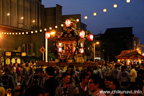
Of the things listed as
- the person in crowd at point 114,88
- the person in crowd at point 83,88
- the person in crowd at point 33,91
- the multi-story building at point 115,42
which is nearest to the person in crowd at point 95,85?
the person in crowd at point 114,88

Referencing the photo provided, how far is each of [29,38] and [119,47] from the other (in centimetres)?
2299

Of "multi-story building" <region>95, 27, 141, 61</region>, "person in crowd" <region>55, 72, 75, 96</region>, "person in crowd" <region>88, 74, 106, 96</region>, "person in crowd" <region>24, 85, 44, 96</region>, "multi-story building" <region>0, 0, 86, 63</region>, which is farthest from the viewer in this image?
"multi-story building" <region>95, 27, 141, 61</region>

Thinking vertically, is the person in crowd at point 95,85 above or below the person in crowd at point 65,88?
above

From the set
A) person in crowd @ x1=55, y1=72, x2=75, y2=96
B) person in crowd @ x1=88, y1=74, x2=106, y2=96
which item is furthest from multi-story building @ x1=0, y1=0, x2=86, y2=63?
person in crowd @ x1=88, y1=74, x2=106, y2=96

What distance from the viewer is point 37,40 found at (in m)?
38.9

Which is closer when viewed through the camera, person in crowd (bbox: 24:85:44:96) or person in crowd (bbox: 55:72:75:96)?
person in crowd (bbox: 24:85:44:96)

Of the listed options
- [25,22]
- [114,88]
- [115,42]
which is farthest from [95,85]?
[115,42]

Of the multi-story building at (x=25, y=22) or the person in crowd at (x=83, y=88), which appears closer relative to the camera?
the person in crowd at (x=83, y=88)

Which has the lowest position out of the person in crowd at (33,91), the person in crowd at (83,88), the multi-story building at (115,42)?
the person in crowd at (83,88)

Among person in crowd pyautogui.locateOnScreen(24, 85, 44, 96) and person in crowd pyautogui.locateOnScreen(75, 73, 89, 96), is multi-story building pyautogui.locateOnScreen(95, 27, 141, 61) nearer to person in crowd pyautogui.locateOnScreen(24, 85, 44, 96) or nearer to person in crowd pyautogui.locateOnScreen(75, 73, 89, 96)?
person in crowd pyautogui.locateOnScreen(75, 73, 89, 96)

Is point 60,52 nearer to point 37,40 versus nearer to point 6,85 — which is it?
point 6,85

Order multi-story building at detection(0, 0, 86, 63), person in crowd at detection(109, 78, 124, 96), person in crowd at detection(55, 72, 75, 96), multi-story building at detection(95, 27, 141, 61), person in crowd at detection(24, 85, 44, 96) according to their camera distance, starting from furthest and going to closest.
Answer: multi-story building at detection(95, 27, 141, 61) < multi-story building at detection(0, 0, 86, 63) < person in crowd at detection(55, 72, 75, 96) < person in crowd at detection(109, 78, 124, 96) < person in crowd at detection(24, 85, 44, 96)

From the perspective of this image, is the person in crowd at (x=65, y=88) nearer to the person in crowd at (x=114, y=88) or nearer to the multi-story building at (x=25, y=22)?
the person in crowd at (x=114, y=88)

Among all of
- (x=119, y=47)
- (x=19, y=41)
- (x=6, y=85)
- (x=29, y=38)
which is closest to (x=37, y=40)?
(x=29, y=38)
